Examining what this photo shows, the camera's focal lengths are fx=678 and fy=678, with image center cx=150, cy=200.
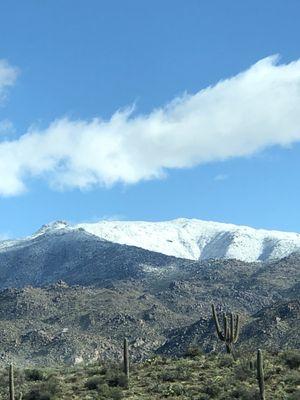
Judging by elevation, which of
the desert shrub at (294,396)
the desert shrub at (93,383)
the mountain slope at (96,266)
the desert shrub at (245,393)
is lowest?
the desert shrub at (294,396)

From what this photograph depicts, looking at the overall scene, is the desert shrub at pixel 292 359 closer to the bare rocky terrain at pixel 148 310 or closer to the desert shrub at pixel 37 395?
the desert shrub at pixel 37 395

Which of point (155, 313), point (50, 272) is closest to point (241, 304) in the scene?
point (155, 313)

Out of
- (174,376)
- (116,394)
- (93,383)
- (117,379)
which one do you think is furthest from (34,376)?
(116,394)

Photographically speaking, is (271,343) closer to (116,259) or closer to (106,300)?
(106,300)

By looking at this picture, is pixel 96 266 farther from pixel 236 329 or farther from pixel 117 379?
pixel 117 379

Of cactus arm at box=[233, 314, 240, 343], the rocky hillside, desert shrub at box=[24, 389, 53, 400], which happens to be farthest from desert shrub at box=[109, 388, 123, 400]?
the rocky hillside

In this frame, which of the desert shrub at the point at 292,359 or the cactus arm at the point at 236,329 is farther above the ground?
the cactus arm at the point at 236,329

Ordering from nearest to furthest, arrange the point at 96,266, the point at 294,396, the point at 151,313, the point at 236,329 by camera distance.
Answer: the point at 294,396
the point at 236,329
the point at 151,313
the point at 96,266

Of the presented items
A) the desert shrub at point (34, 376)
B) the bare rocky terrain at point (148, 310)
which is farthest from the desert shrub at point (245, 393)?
the bare rocky terrain at point (148, 310)

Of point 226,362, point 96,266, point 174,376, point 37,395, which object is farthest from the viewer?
point 96,266

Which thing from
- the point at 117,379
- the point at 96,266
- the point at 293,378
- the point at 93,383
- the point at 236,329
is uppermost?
the point at 96,266

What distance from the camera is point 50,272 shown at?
19538 centimetres

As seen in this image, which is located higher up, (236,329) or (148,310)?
(148,310)

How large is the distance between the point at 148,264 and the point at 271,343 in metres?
96.7
